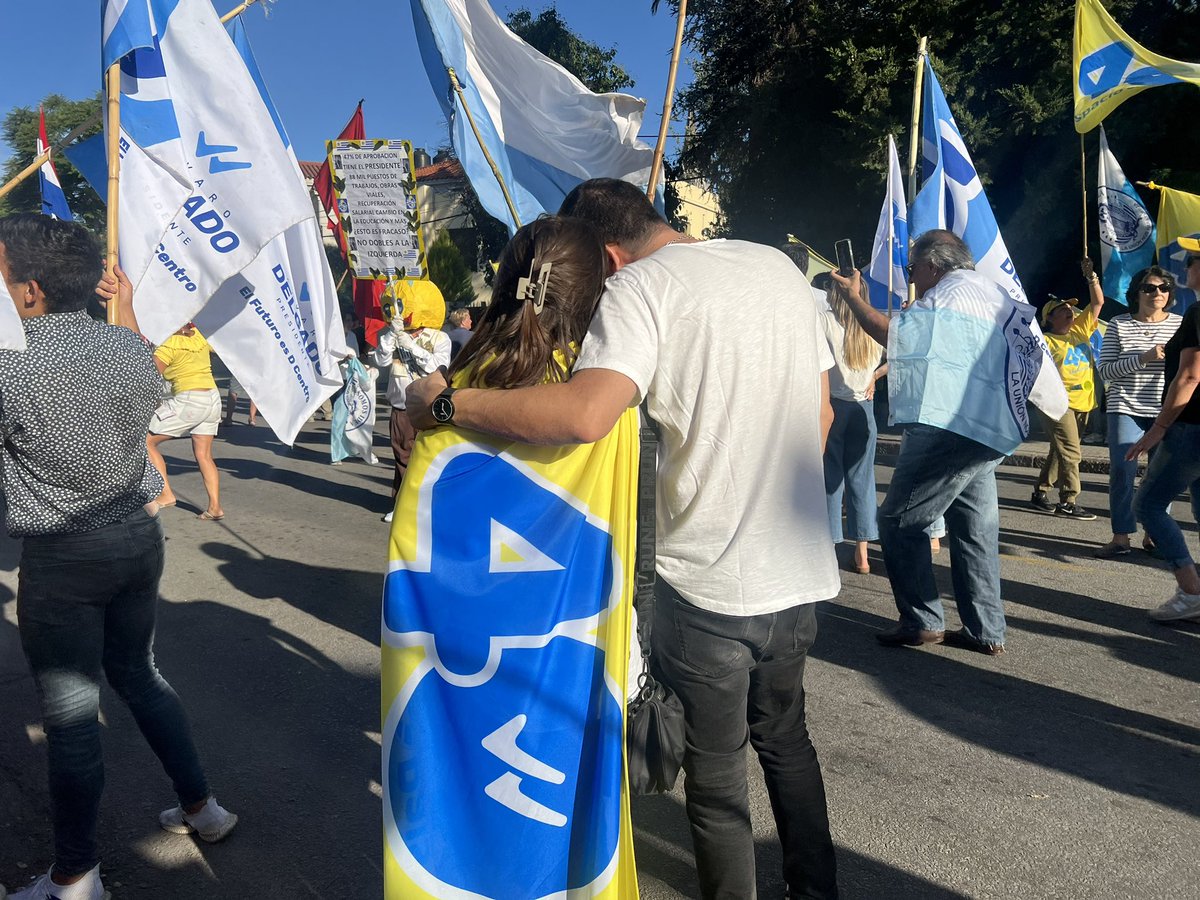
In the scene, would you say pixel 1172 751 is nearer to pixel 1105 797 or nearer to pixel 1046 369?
pixel 1105 797

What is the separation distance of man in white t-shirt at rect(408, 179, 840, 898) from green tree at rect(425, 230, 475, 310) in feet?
87.9

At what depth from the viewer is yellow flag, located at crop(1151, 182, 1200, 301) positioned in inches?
301

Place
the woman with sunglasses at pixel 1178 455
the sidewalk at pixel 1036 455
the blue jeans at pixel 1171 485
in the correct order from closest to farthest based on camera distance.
Result: the woman with sunglasses at pixel 1178 455 → the blue jeans at pixel 1171 485 → the sidewalk at pixel 1036 455

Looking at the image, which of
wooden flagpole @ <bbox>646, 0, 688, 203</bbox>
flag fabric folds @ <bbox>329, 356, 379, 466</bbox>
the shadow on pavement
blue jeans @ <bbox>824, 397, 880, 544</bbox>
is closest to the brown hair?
wooden flagpole @ <bbox>646, 0, 688, 203</bbox>

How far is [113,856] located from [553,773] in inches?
67.7

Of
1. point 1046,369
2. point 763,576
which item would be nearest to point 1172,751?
point 1046,369

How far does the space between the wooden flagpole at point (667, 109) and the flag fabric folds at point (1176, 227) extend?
5694 mm

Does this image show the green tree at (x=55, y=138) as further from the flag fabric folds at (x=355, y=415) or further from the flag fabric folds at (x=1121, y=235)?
the flag fabric folds at (x=1121, y=235)

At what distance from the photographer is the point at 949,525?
15.6 feet

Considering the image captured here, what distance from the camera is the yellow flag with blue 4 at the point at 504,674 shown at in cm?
217

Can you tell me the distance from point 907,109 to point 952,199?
35.8 ft

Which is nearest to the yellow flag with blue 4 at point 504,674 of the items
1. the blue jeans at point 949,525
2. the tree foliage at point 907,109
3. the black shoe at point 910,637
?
the blue jeans at point 949,525

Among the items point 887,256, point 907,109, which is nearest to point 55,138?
point 907,109

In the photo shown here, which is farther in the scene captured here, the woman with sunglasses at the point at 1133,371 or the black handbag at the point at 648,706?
the woman with sunglasses at the point at 1133,371
